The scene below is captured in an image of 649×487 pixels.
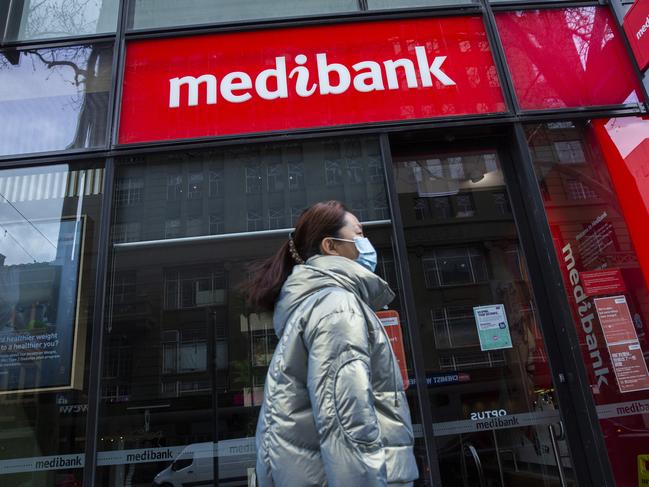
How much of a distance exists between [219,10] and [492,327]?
341 cm

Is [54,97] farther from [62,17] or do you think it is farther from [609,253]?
[609,253]

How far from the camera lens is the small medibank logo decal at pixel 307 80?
3.92m

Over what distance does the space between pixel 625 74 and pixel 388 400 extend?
3.82 meters

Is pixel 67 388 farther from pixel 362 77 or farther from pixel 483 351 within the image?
pixel 362 77

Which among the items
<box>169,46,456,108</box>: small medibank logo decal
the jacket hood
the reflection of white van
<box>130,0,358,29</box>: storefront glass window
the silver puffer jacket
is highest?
<box>130,0,358,29</box>: storefront glass window

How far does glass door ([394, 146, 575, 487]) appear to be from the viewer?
334cm

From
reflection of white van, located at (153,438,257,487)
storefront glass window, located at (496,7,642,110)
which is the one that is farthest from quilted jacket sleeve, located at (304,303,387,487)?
storefront glass window, located at (496,7,642,110)

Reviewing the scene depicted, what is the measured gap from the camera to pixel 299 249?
2006mm

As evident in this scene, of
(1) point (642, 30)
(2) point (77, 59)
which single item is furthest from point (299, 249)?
(1) point (642, 30)

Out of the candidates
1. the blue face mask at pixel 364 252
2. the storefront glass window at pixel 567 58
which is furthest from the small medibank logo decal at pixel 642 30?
the blue face mask at pixel 364 252

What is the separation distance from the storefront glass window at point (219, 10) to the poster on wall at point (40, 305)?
185 cm

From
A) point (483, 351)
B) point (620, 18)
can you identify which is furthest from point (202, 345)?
point (620, 18)

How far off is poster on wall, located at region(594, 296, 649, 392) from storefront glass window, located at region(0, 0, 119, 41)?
4475mm

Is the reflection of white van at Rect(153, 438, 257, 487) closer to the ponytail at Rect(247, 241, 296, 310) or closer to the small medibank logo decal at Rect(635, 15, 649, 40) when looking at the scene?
the ponytail at Rect(247, 241, 296, 310)
